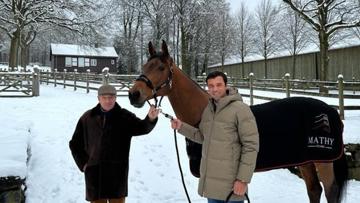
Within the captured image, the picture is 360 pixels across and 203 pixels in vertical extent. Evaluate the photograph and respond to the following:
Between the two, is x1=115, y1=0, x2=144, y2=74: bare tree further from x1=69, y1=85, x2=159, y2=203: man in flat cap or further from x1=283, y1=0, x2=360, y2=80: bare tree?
x1=69, y1=85, x2=159, y2=203: man in flat cap

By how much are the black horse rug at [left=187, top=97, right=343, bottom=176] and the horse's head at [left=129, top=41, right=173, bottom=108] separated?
0.68 m

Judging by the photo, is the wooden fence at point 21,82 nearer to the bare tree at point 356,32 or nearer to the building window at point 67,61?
the bare tree at point 356,32

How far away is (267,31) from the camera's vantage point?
36812 mm

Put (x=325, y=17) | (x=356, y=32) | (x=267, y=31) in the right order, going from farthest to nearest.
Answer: (x=267, y=31), (x=356, y=32), (x=325, y=17)

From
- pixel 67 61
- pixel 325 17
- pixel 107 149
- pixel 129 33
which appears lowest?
pixel 107 149

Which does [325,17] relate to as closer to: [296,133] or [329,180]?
[329,180]

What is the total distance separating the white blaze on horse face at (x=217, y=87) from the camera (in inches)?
120

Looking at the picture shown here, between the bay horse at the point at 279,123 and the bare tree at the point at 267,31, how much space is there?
106 feet

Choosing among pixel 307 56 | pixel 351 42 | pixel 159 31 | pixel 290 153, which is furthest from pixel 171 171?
pixel 307 56

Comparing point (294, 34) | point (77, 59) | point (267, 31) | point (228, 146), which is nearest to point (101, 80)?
point (294, 34)

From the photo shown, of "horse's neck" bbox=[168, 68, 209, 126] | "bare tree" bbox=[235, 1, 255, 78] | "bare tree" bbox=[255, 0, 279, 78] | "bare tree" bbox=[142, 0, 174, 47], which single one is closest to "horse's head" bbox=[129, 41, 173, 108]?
"horse's neck" bbox=[168, 68, 209, 126]

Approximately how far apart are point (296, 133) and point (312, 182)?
1.09 metres

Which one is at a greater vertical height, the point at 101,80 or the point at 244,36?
the point at 244,36

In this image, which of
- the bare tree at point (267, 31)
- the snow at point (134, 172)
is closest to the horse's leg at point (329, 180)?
the snow at point (134, 172)
